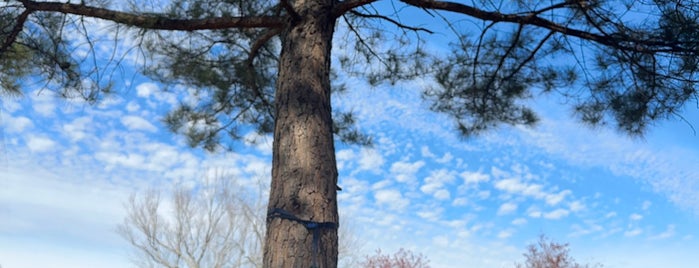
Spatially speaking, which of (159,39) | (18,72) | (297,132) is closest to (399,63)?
(159,39)

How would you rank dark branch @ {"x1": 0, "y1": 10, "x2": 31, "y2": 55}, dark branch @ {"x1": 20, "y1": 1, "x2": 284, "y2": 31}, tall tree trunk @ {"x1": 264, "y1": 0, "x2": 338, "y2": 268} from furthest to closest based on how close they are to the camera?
dark branch @ {"x1": 0, "y1": 10, "x2": 31, "y2": 55} → dark branch @ {"x1": 20, "y1": 1, "x2": 284, "y2": 31} → tall tree trunk @ {"x1": 264, "y1": 0, "x2": 338, "y2": 268}

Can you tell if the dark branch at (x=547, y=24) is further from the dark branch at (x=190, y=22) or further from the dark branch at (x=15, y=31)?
the dark branch at (x=15, y=31)

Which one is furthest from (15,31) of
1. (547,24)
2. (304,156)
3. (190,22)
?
(547,24)

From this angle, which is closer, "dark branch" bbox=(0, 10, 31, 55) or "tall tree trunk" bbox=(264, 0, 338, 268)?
"tall tree trunk" bbox=(264, 0, 338, 268)

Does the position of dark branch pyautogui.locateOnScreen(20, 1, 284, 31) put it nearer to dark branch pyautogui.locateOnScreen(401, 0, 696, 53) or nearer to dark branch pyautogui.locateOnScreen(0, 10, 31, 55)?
dark branch pyautogui.locateOnScreen(401, 0, 696, 53)

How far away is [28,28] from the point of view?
3.37 meters

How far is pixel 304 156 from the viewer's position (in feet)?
6.67

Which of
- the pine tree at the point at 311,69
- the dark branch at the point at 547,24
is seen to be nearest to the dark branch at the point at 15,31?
the pine tree at the point at 311,69

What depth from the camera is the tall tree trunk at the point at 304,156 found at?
1926mm

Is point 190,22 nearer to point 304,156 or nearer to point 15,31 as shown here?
point 304,156

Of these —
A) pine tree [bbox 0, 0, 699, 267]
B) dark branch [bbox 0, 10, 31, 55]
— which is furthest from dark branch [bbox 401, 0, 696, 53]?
dark branch [bbox 0, 10, 31, 55]

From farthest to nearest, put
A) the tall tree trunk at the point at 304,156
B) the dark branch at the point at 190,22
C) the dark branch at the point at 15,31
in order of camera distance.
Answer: the dark branch at the point at 15,31, the dark branch at the point at 190,22, the tall tree trunk at the point at 304,156

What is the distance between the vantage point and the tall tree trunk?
1.93 m

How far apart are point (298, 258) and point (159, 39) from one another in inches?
76.4
